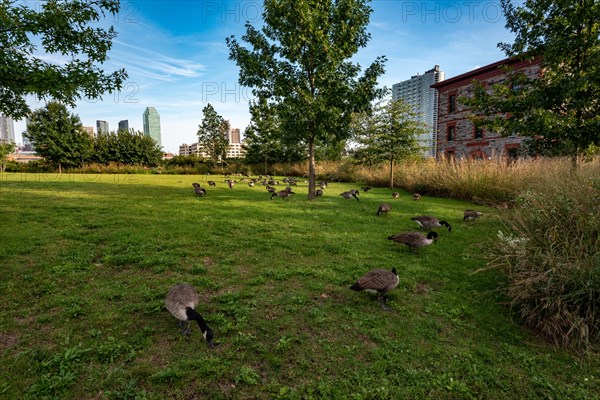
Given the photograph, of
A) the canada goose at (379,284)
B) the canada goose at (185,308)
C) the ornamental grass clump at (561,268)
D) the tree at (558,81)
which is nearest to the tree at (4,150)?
the canada goose at (185,308)

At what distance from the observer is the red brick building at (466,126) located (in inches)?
1227

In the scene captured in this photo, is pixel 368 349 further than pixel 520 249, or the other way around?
pixel 520 249

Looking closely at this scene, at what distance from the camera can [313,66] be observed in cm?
1485

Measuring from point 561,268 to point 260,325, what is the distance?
4542mm

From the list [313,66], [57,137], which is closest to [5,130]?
[57,137]

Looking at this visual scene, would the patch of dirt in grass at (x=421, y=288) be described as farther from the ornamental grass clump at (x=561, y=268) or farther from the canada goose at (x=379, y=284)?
the ornamental grass clump at (x=561, y=268)

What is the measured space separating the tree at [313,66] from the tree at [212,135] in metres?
40.7

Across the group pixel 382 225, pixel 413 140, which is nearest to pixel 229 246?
pixel 382 225

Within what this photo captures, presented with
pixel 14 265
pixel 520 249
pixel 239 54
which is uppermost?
pixel 239 54

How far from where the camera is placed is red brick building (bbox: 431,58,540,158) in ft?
102

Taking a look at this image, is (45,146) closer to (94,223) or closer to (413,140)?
(94,223)

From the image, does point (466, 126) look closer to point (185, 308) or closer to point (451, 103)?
point (451, 103)

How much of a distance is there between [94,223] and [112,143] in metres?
44.9

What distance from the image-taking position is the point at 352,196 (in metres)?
16.8
